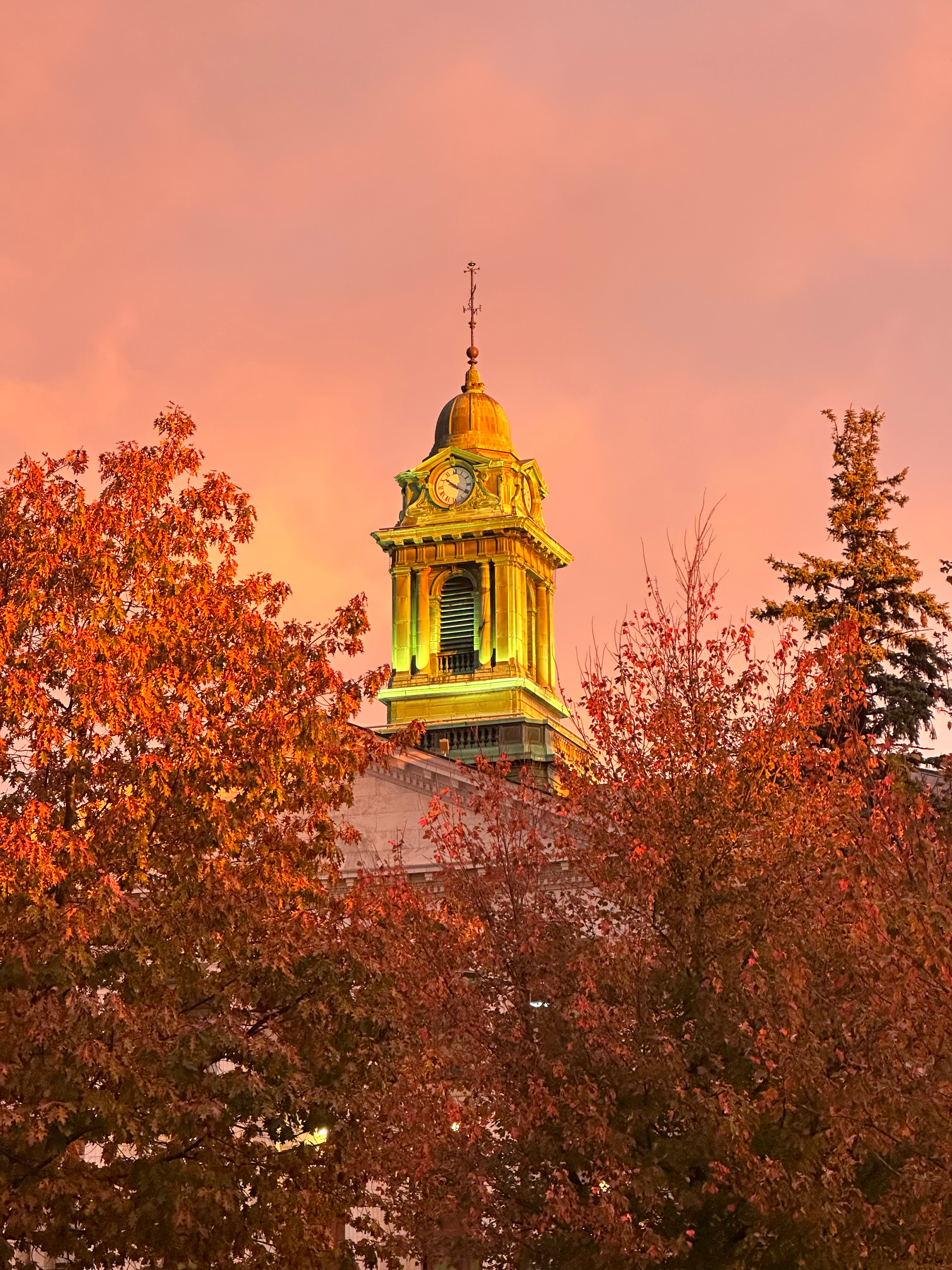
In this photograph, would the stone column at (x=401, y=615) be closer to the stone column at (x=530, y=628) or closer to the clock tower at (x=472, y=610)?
the clock tower at (x=472, y=610)

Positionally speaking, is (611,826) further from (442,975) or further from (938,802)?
(938,802)

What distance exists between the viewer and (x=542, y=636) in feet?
240

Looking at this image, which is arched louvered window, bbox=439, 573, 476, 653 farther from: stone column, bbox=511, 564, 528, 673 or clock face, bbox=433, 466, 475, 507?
clock face, bbox=433, 466, 475, 507

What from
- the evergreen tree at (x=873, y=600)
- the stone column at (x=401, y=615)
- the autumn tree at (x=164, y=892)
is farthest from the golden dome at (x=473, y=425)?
the autumn tree at (x=164, y=892)

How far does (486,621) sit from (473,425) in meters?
9.57

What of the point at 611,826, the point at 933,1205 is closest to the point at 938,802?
the point at 611,826

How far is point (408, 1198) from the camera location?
21.9 meters

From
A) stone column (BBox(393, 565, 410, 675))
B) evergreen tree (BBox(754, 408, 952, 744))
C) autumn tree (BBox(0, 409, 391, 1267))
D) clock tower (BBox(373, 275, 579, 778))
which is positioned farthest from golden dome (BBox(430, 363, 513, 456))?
autumn tree (BBox(0, 409, 391, 1267))

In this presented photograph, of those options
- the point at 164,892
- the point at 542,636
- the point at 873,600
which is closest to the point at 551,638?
the point at 542,636

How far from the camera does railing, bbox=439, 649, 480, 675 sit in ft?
232

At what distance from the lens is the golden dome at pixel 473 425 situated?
74.9m

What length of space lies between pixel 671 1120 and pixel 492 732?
49.0 meters

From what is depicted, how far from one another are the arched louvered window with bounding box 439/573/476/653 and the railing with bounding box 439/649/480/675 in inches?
11.8

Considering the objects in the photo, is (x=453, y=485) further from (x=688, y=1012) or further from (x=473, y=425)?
(x=688, y=1012)
